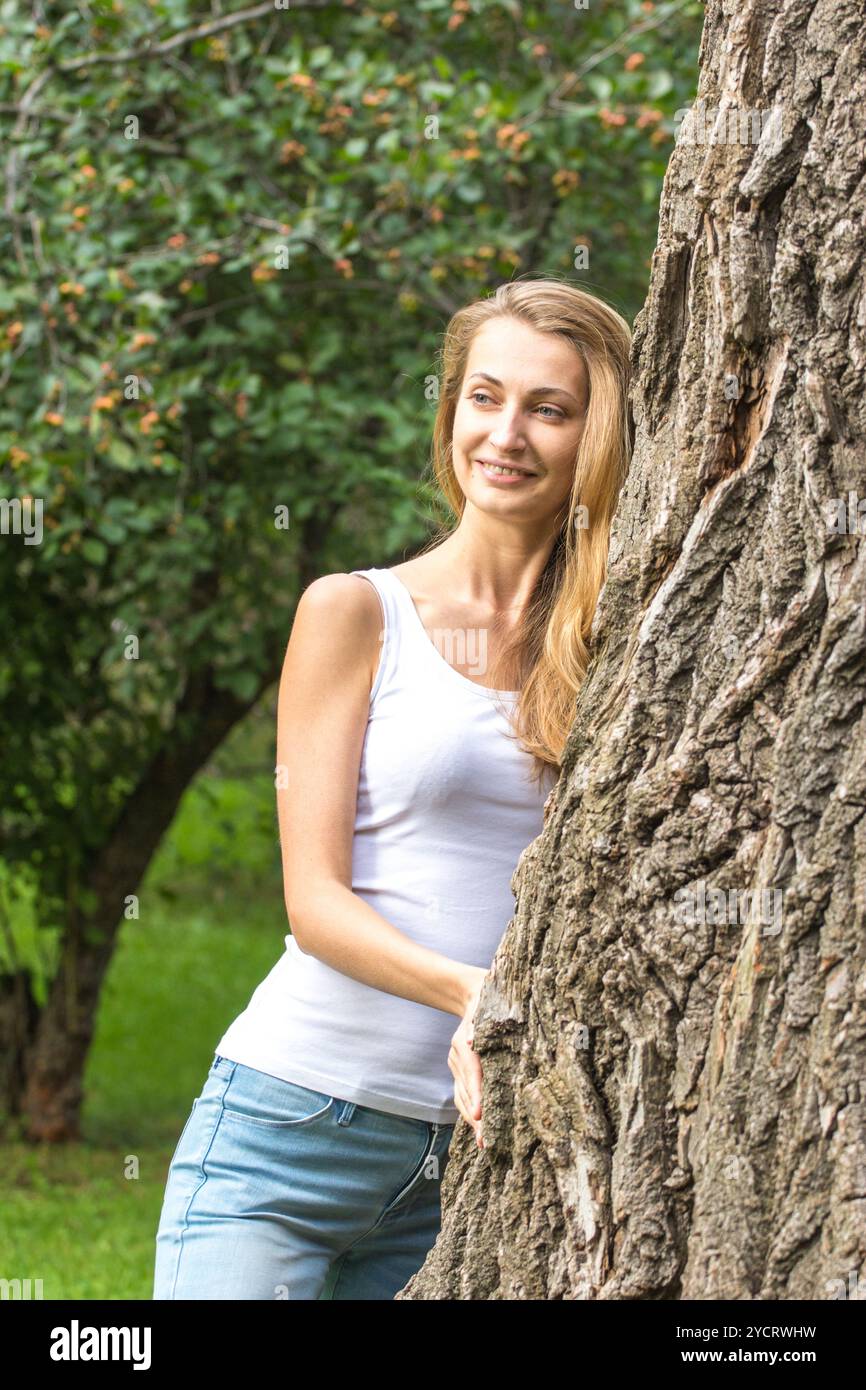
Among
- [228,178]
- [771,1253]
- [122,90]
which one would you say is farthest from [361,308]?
[771,1253]

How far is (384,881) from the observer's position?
211 cm

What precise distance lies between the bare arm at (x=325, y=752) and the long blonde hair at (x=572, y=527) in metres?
0.23

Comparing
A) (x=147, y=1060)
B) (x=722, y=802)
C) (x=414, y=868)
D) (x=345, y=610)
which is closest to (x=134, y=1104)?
(x=147, y=1060)

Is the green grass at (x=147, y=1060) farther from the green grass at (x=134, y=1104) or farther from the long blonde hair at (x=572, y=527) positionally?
the long blonde hair at (x=572, y=527)

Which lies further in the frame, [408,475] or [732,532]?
[408,475]

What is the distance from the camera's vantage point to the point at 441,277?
4.60 meters

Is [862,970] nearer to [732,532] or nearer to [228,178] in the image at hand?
[732,532]

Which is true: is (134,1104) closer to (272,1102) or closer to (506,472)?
(272,1102)

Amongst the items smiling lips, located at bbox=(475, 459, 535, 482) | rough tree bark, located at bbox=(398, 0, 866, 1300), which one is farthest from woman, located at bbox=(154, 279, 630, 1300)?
rough tree bark, located at bbox=(398, 0, 866, 1300)

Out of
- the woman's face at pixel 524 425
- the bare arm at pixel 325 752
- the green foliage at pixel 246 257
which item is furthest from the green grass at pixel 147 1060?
the woman's face at pixel 524 425

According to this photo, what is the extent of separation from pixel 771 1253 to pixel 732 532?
0.78 metres

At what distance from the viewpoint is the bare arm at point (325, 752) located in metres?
2.01

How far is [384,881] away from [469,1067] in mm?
285
